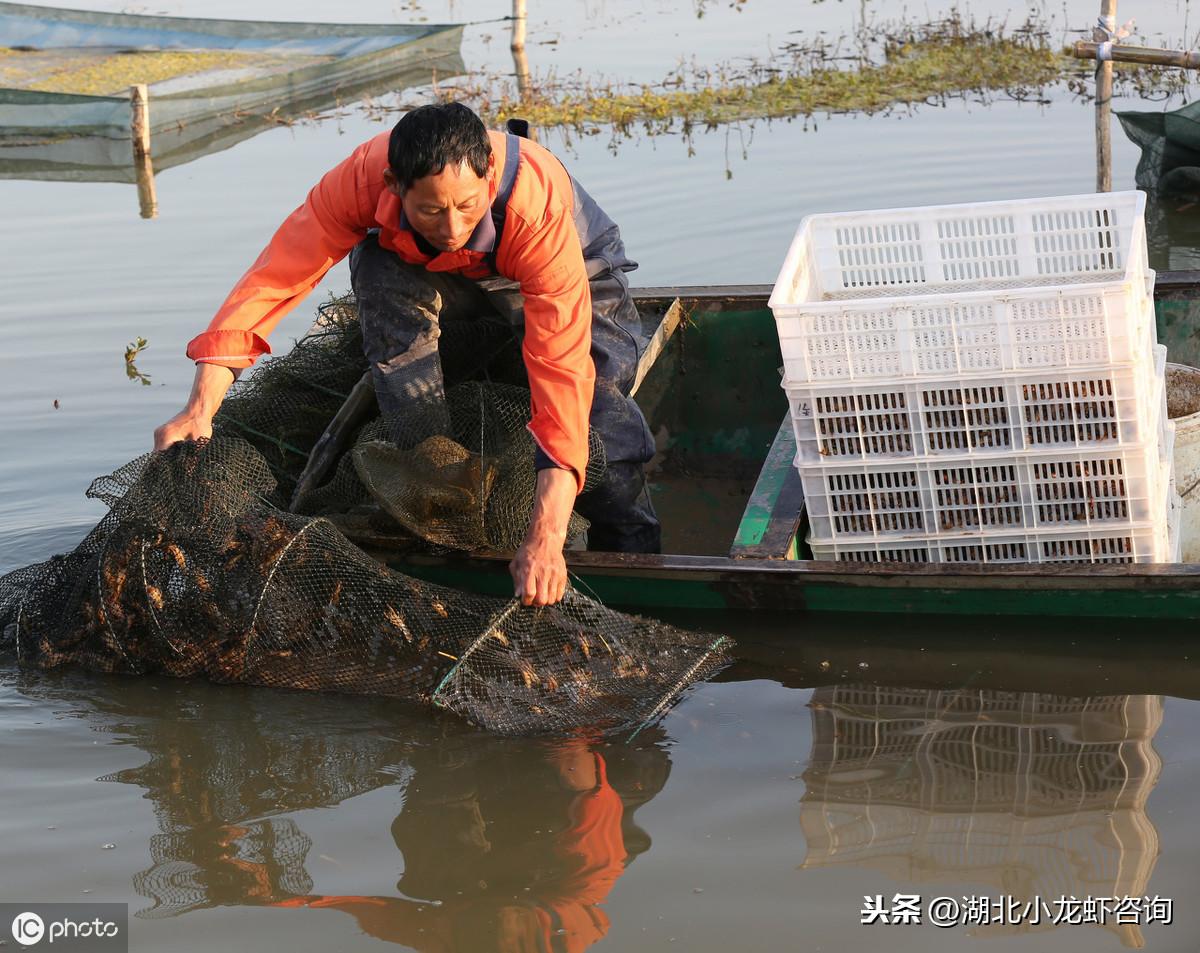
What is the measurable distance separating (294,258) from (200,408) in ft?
1.64

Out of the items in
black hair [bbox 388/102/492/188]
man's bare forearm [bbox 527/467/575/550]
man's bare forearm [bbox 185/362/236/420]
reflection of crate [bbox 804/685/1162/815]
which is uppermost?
black hair [bbox 388/102/492/188]

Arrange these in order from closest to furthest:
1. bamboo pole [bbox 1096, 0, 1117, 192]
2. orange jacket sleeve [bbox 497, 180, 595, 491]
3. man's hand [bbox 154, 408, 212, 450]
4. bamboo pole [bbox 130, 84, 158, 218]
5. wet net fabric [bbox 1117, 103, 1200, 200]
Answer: orange jacket sleeve [bbox 497, 180, 595, 491] < man's hand [bbox 154, 408, 212, 450] < bamboo pole [bbox 1096, 0, 1117, 192] < wet net fabric [bbox 1117, 103, 1200, 200] < bamboo pole [bbox 130, 84, 158, 218]

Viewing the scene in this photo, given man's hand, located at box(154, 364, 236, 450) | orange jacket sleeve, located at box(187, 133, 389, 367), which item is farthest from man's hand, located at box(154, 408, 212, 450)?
Answer: orange jacket sleeve, located at box(187, 133, 389, 367)

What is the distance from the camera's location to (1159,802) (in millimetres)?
3160

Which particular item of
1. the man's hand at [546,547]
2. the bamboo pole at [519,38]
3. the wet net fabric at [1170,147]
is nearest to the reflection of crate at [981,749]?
the man's hand at [546,547]

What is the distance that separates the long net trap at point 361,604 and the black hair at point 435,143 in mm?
839

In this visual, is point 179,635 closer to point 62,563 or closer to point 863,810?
point 62,563

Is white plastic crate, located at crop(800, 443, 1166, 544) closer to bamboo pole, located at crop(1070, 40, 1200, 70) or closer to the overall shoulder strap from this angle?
the overall shoulder strap

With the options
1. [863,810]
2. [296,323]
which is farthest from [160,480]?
[296,323]

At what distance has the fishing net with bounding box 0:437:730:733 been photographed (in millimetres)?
3625

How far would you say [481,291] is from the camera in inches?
164

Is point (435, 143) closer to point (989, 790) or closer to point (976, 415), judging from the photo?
point (976, 415)

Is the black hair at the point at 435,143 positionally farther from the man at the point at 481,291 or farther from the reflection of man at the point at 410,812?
the reflection of man at the point at 410,812

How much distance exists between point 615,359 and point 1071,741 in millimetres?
1751
